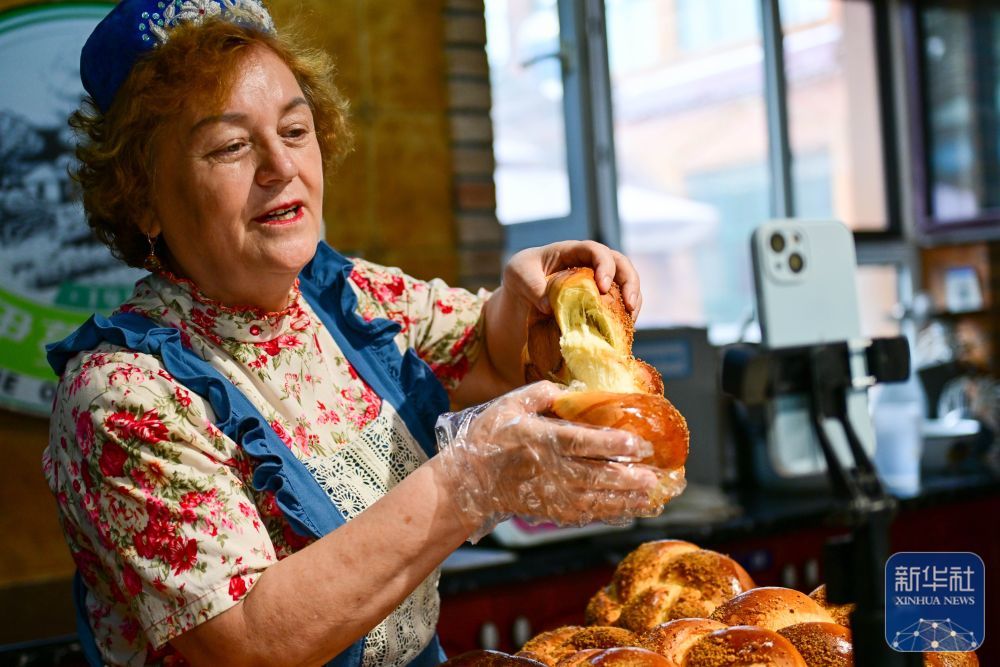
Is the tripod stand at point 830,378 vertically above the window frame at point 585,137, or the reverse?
the window frame at point 585,137

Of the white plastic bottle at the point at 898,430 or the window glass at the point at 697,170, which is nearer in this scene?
the white plastic bottle at the point at 898,430

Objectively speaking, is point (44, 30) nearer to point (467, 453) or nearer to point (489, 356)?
point (489, 356)

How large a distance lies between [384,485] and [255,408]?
206 mm

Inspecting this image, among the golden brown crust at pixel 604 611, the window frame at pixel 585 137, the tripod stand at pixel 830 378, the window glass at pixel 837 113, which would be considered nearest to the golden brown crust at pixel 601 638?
the golden brown crust at pixel 604 611

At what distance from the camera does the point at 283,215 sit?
1.22 meters

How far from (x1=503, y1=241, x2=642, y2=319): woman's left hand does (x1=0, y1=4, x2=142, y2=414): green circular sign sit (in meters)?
1.45

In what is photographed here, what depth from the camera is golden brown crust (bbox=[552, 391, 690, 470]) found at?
0.97 metres

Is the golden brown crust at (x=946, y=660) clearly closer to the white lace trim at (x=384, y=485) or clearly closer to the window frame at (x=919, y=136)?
the white lace trim at (x=384, y=485)

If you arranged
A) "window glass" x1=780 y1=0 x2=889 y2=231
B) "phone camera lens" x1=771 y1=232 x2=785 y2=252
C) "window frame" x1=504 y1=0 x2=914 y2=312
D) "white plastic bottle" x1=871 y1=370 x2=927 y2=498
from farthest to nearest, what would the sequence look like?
1. "window glass" x1=780 y1=0 x2=889 y2=231
2. "window frame" x1=504 y1=0 x2=914 y2=312
3. "white plastic bottle" x1=871 y1=370 x2=927 y2=498
4. "phone camera lens" x1=771 y1=232 x2=785 y2=252

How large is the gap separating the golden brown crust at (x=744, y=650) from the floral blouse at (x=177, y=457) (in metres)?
0.46

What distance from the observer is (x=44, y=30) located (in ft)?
7.79

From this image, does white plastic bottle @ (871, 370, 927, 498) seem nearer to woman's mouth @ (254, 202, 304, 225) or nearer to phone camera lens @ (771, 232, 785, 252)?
phone camera lens @ (771, 232, 785, 252)

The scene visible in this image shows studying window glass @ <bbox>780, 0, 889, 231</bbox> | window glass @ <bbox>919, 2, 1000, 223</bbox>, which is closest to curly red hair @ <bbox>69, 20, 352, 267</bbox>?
window glass @ <bbox>780, 0, 889, 231</bbox>

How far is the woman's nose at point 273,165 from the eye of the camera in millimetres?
1202
